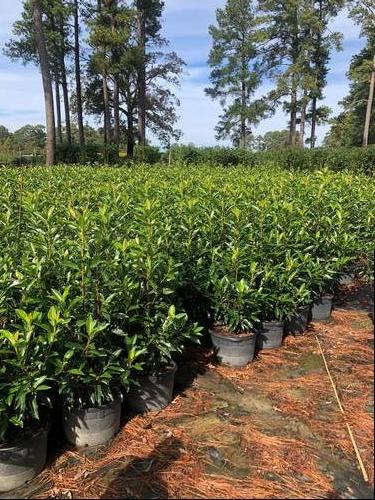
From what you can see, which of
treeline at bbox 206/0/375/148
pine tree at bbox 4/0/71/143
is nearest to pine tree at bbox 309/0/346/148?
treeline at bbox 206/0/375/148

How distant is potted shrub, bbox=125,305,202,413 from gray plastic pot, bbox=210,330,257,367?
2.33 ft

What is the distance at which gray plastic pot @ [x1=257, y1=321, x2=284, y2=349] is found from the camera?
14.0ft

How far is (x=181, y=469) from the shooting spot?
8.36 ft

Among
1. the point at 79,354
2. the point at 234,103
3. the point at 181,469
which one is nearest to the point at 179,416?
the point at 181,469

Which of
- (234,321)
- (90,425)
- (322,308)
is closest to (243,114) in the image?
(322,308)

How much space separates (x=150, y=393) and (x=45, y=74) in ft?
57.2

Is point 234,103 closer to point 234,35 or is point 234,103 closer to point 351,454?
point 234,35

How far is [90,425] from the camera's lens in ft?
9.16

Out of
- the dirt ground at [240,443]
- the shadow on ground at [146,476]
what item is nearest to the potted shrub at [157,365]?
the dirt ground at [240,443]

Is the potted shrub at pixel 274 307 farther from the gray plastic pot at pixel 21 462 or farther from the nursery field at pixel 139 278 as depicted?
the gray plastic pot at pixel 21 462

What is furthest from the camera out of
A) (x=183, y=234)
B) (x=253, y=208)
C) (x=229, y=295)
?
(x=253, y=208)

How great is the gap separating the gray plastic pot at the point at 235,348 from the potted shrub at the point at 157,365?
71 cm

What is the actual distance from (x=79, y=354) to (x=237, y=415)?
122 cm

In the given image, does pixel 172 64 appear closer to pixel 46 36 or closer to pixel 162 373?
pixel 46 36
